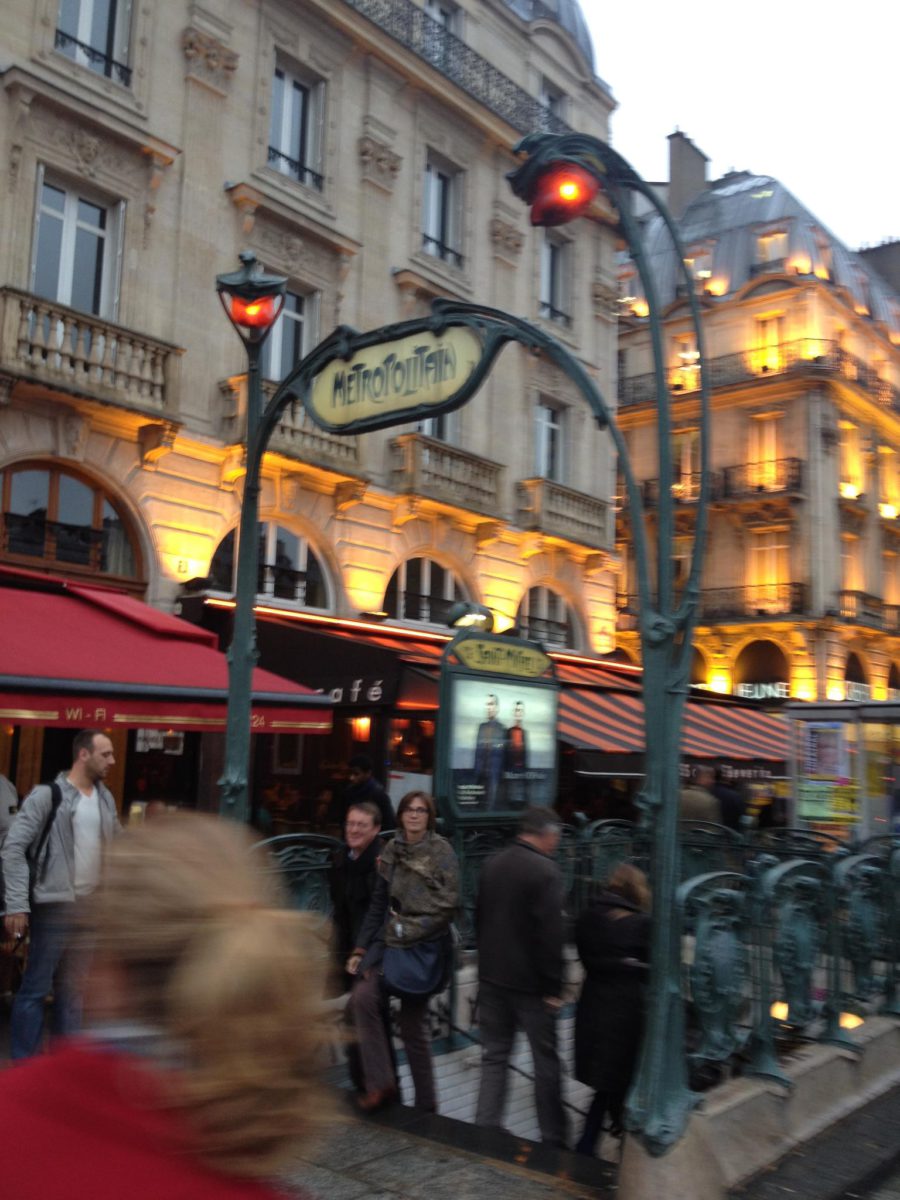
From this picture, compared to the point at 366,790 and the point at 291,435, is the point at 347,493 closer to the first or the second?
the point at 291,435

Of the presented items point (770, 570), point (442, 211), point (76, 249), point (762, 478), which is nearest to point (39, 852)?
point (76, 249)

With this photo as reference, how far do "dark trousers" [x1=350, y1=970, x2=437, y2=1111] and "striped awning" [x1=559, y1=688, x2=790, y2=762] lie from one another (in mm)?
7385

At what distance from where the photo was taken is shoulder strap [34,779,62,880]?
5.70 metres

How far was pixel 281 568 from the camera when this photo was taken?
49.9 ft

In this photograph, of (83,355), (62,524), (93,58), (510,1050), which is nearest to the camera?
(510,1050)

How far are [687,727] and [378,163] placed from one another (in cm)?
941

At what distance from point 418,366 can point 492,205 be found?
45.6ft

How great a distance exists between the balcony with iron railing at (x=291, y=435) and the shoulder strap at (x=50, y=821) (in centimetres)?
857

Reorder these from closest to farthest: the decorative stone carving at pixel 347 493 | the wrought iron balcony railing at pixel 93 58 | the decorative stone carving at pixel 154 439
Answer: the wrought iron balcony railing at pixel 93 58 < the decorative stone carving at pixel 154 439 < the decorative stone carving at pixel 347 493

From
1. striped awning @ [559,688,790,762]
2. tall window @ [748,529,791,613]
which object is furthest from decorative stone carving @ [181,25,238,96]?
tall window @ [748,529,791,613]

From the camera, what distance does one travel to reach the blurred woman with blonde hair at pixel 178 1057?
132 cm

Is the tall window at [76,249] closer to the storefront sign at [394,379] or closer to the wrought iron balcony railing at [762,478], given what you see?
the storefront sign at [394,379]

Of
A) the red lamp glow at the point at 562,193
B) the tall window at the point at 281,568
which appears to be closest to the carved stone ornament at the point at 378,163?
the tall window at the point at 281,568

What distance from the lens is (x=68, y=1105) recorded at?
53.7 inches
